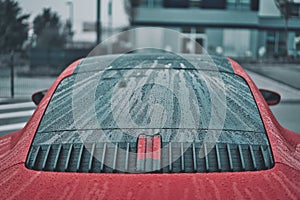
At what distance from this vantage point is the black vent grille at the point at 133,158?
5.00 feet

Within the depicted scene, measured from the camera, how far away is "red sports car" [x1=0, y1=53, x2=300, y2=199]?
1.38 meters

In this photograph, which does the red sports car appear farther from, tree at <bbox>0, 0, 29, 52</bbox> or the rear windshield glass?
tree at <bbox>0, 0, 29, 52</bbox>

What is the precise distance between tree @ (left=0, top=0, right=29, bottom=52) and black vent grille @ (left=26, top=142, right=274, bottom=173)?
2251cm

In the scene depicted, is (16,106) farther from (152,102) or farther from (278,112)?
(152,102)

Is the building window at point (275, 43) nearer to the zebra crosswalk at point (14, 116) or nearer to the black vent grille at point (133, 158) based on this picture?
the zebra crosswalk at point (14, 116)

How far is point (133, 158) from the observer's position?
156cm

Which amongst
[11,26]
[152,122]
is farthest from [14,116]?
[11,26]

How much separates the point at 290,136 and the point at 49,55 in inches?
716

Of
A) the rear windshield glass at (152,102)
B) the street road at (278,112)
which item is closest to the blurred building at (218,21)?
the street road at (278,112)

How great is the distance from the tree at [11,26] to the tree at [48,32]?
0.90 metres

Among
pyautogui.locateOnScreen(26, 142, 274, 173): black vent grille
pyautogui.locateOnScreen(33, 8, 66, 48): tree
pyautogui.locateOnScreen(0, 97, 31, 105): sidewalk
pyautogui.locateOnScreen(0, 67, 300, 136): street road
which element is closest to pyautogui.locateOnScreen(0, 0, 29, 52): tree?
pyautogui.locateOnScreen(33, 8, 66, 48): tree

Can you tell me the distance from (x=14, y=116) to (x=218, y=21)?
83.5 ft

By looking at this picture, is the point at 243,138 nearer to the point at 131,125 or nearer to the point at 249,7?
the point at 131,125

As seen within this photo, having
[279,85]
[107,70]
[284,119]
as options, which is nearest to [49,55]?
[279,85]
